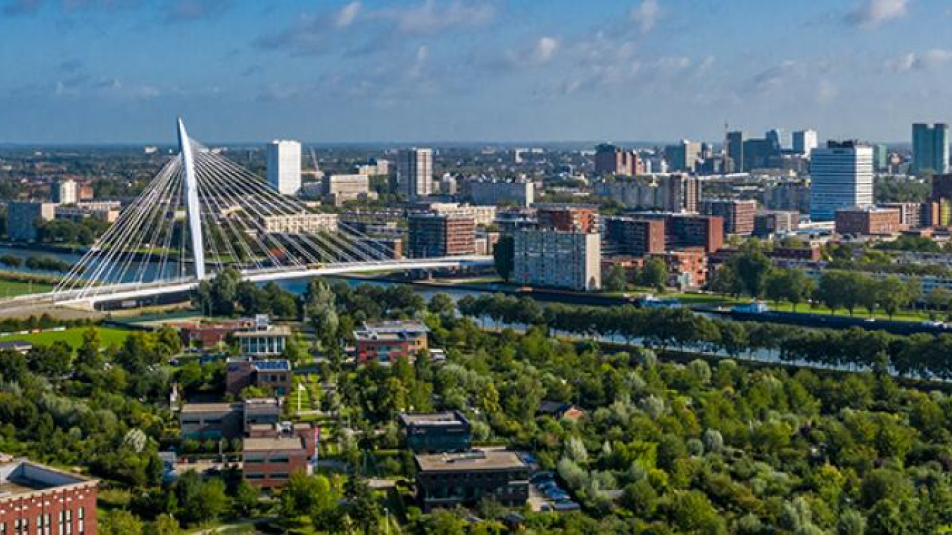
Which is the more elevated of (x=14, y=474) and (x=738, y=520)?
(x=14, y=474)

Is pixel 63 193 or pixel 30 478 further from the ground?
pixel 63 193

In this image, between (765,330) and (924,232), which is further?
(924,232)

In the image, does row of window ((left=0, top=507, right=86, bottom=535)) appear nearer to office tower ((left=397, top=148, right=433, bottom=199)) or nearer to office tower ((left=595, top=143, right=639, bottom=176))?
office tower ((left=397, top=148, right=433, bottom=199))

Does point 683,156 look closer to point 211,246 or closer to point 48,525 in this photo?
point 211,246

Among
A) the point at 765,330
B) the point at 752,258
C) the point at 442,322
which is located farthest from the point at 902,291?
the point at 442,322

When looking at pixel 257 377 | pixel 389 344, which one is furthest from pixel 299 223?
pixel 257 377

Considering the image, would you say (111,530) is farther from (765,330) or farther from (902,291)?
(902,291)
